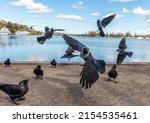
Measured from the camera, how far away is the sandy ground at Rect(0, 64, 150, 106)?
33.7 feet

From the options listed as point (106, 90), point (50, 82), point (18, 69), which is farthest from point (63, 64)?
point (106, 90)

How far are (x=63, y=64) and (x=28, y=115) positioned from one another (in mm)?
10113

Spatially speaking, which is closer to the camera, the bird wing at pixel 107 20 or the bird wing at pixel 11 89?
the bird wing at pixel 11 89

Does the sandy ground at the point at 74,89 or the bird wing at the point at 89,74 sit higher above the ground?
the bird wing at the point at 89,74

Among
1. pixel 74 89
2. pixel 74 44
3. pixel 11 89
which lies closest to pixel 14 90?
pixel 11 89

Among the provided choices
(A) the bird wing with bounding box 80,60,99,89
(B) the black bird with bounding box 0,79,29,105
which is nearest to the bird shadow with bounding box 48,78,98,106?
(A) the bird wing with bounding box 80,60,99,89

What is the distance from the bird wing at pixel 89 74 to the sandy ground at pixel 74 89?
1226 mm

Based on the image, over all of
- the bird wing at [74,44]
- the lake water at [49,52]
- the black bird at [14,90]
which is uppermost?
the bird wing at [74,44]

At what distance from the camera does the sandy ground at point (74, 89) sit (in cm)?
1027

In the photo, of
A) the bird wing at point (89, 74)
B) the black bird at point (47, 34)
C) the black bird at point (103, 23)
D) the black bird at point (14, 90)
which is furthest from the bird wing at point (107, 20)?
the black bird at point (14, 90)

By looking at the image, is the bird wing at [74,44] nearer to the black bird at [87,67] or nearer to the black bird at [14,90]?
the black bird at [87,67]

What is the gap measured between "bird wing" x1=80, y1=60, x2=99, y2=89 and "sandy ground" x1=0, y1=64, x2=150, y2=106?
1.23m

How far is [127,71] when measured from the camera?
16359mm

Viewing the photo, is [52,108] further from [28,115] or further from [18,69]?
[18,69]
